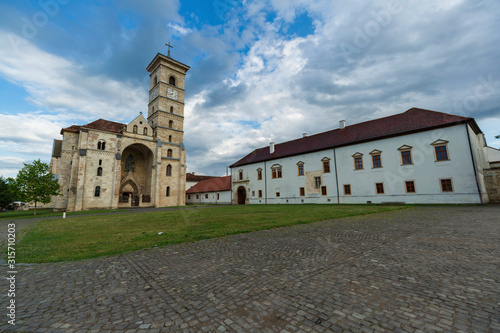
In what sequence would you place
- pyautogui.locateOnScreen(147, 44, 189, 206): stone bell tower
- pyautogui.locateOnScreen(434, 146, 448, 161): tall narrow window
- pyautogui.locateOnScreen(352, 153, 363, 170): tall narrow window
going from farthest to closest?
1. pyautogui.locateOnScreen(147, 44, 189, 206): stone bell tower
2. pyautogui.locateOnScreen(352, 153, 363, 170): tall narrow window
3. pyautogui.locateOnScreen(434, 146, 448, 161): tall narrow window

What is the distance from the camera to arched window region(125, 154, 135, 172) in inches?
1478

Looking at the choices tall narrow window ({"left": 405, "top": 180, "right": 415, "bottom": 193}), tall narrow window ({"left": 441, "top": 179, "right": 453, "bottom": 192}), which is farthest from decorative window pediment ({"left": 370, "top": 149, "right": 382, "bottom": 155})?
tall narrow window ({"left": 441, "top": 179, "right": 453, "bottom": 192})

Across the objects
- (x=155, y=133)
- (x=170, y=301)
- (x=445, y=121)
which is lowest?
(x=170, y=301)

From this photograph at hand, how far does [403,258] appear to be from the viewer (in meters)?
4.47

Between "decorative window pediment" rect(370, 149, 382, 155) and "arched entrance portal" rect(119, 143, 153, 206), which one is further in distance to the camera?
"arched entrance portal" rect(119, 143, 153, 206)

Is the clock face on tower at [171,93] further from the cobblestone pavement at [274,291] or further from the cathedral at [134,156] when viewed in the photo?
the cobblestone pavement at [274,291]

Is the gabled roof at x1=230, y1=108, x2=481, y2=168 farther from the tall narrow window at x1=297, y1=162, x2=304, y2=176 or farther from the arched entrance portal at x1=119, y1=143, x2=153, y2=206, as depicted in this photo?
the arched entrance portal at x1=119, y1=143, x2=153, y2=206

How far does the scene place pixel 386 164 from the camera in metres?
25.5

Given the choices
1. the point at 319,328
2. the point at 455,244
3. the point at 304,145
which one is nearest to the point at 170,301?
the point at 319,328

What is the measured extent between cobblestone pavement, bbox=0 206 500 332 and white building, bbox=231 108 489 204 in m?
21.1

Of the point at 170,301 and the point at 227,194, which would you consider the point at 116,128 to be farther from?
the point at 170,301

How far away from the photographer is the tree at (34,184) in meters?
23.2

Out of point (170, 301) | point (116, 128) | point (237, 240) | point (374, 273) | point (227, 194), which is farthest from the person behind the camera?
point (227, 194)

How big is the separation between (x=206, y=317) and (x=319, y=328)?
1306 millimetres
